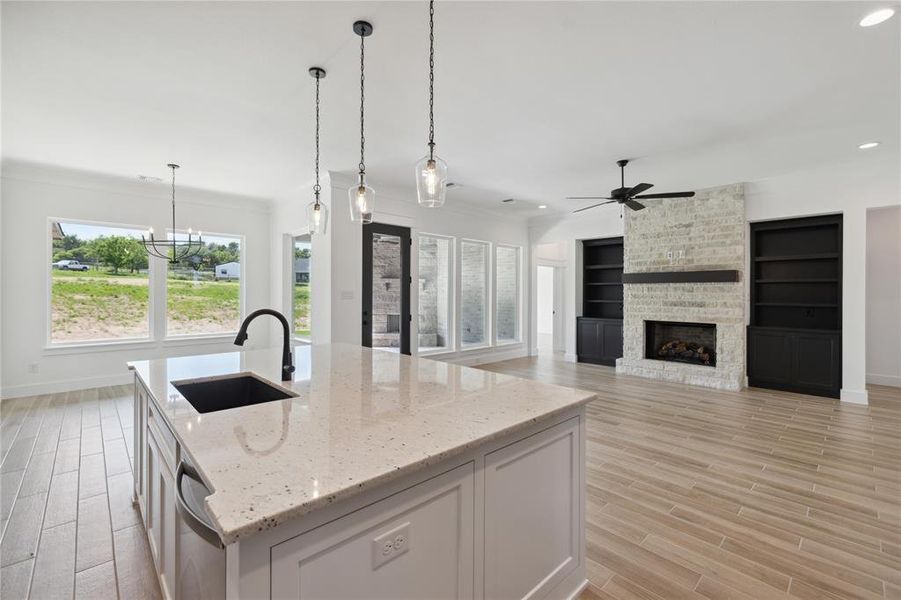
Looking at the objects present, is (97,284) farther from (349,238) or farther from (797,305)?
(797,305)

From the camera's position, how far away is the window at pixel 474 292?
293 inches

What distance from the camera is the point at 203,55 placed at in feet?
8.79

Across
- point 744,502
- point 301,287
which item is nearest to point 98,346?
point 301,287

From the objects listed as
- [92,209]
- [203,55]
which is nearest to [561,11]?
[203,55]

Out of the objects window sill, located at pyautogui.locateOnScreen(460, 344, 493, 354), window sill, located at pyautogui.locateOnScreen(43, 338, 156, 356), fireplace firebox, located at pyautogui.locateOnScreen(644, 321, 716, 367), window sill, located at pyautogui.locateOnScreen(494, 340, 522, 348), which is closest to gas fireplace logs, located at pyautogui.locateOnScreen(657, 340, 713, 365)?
fireplace firebox, located at pyautogui.locateOnScreen(644, 321, 716, 367)

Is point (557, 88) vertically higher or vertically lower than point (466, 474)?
higher

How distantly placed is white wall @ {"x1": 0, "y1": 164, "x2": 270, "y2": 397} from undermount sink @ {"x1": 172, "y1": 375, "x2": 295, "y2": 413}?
4.88m

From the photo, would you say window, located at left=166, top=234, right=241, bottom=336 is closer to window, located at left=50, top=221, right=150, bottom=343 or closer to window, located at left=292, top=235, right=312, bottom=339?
window, located at left=50, top=221, right=150, bottom=343

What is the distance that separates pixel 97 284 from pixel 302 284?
2.59m

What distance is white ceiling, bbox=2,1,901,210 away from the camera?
2.35 metres

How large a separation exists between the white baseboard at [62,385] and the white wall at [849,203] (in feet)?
28.7

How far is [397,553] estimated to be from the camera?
1133 mm

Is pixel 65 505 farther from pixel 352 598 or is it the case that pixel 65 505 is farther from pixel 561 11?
pixel 561 11

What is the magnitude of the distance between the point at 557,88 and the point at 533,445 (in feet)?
8.81
